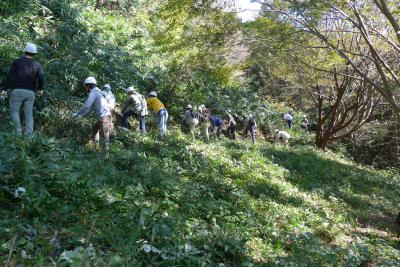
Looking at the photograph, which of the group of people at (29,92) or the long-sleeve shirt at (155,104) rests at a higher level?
the group of people at (29,92)

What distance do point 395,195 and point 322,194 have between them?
4.75 m

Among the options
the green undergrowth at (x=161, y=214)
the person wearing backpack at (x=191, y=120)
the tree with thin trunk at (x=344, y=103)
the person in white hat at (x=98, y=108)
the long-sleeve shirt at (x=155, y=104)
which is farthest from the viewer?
the tree with thin trunk at (x=344, y=103)

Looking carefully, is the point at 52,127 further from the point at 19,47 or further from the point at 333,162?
the point at 333,162

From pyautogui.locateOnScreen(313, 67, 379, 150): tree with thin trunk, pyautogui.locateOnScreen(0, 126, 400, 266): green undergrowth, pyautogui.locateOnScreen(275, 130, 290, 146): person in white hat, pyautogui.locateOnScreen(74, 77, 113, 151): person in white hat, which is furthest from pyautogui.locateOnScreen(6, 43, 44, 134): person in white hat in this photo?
pyautogui.locateOnScreen(275, 130, 290, 146): person in white hat

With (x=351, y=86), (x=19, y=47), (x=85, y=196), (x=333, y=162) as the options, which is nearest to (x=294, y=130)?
(x=351, y=86)

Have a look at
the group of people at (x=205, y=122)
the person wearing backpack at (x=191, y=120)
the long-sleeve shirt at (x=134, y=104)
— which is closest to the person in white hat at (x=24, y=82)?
the long-sleeve shirt at (x=134, y=104)

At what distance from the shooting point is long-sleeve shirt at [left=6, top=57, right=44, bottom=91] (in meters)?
6.88

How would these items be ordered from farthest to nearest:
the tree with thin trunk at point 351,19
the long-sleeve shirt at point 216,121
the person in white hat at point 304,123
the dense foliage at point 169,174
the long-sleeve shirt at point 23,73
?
the person in white hat at point 304,123, the long-sleeve shirt at point 216,121, the tree with thin trunk at point 351,19, the long-sleeve shirt at point 23,73, the dense foliage at point 169,174

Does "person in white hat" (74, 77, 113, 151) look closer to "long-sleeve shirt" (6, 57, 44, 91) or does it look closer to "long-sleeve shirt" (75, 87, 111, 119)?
"long-sleeve shirt" (75, 87, 111, 119)

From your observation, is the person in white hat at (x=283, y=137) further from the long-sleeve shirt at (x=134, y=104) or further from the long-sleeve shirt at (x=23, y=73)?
the long-sleeve shirt at (x=23, y=73)

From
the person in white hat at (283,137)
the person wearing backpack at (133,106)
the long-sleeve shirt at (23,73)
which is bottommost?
the person in white hat at (283,137)

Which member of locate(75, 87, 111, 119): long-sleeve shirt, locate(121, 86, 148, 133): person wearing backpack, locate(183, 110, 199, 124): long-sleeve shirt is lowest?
locate(183, 110, 199, 124): long-sleeve shirt

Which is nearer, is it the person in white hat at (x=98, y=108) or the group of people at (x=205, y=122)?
the person in white hat at (x=98, y=108)

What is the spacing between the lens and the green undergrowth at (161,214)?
4035 millimetres
